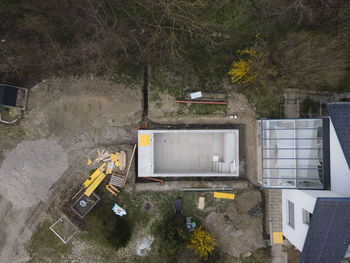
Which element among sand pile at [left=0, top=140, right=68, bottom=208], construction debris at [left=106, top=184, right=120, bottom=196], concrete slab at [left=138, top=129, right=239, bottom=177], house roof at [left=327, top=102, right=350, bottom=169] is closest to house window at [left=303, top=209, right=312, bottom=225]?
house roof at [left=327, top=102, right=350, bottom=169]

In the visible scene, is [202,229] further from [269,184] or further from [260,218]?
[269,184]

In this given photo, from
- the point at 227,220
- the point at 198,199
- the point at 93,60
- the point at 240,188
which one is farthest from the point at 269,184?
the point at 93,60

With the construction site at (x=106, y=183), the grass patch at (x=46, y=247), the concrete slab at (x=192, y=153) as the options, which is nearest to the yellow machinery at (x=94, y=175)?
the construction site at (x=106, y=183)

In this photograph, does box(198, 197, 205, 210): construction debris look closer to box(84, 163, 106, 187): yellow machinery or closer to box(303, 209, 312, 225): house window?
box(303, 209, 312, 225): house window

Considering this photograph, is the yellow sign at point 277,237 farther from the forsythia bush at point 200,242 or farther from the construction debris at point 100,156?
the construction debris at point 100,156

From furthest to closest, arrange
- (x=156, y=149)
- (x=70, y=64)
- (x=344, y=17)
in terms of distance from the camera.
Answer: (x=156, y=149)
(x=70, y=64)
(x=344, y=17)

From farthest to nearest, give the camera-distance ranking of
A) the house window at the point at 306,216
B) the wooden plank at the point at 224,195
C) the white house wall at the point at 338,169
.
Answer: the wooden plank at the point at 224,195 < the house window at the point at 306,216 < the white house wall at the point at 338,169

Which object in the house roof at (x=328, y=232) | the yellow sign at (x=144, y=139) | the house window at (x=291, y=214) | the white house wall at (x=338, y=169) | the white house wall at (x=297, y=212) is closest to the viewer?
the house roof at (x=328, y=232)

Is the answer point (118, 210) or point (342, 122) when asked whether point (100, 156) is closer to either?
point (118, 210)
